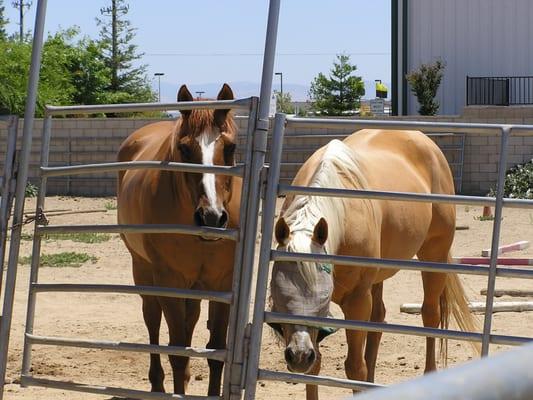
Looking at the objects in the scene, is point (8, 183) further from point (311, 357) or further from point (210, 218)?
point (311, 357)

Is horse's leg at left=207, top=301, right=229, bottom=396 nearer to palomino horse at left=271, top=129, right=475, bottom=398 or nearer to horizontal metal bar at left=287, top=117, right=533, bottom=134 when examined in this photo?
palomino horse at left=271, top=129, right=475, bottom=398

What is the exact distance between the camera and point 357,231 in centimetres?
449

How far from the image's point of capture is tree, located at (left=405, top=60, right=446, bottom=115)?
22953mm

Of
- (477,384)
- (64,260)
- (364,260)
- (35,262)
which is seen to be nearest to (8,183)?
(35,262)

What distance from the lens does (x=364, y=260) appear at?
3.48 meters

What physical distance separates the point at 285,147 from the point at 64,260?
25.9ft

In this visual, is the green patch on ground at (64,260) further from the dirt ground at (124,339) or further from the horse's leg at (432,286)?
the horse's leg at (432,286)

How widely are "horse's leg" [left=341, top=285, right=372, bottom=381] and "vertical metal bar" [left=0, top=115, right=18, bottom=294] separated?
5.54ft

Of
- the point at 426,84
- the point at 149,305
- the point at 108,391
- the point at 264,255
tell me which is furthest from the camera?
the point at 426,84

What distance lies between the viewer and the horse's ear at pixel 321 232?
3955 mm

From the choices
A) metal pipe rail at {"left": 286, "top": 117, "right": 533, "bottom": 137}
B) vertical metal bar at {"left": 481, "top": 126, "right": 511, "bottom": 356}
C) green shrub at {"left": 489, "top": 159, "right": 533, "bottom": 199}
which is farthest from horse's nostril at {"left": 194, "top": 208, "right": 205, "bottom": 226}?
green shrub at {"left": 489, "top": 159, "right": 533, "bottom": 199}

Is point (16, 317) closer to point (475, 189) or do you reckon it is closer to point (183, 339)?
point (183, 339)

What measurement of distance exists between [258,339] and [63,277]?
597 centimetres

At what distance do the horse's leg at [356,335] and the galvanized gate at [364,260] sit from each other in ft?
3.15
